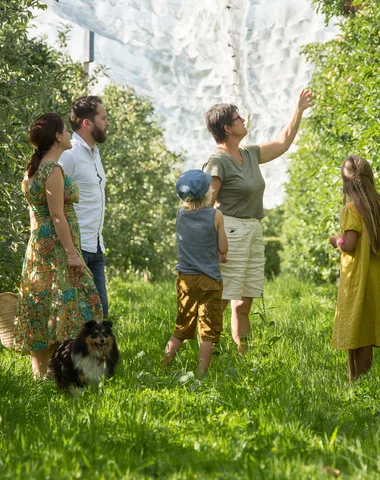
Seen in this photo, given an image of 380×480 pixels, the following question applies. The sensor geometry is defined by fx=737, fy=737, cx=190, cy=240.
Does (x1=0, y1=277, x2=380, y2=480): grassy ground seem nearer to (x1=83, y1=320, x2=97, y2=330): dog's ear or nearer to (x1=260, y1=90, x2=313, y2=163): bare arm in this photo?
(x1=83, y1=320, x2=97, y2=330): dog's ear

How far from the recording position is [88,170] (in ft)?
16.6

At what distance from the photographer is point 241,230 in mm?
5195

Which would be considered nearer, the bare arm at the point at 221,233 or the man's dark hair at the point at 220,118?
the bare arm at the point at 221,233

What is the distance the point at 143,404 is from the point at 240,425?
60cm

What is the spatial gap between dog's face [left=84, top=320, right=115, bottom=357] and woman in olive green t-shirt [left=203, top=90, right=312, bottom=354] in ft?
3.60

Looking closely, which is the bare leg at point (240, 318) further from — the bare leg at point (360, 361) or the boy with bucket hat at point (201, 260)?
the bare leg at point (360, 361)

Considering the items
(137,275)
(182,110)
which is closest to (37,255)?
(182,110)

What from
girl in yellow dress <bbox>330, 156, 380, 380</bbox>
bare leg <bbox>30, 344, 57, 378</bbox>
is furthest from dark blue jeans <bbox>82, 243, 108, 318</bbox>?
girl in yellow dress <bbox>330, 156, 380, 380</bbox>

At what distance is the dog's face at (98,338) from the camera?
14.1 ft

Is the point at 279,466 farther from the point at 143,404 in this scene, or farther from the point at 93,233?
the point at 93,233

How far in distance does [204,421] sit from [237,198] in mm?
1984

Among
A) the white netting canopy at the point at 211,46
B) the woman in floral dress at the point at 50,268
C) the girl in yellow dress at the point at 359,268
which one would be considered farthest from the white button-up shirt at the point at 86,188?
the white netting canopy at the point at 211,46

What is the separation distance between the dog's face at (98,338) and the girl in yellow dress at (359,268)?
1479mm

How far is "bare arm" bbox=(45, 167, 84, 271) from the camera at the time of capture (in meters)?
4.52
